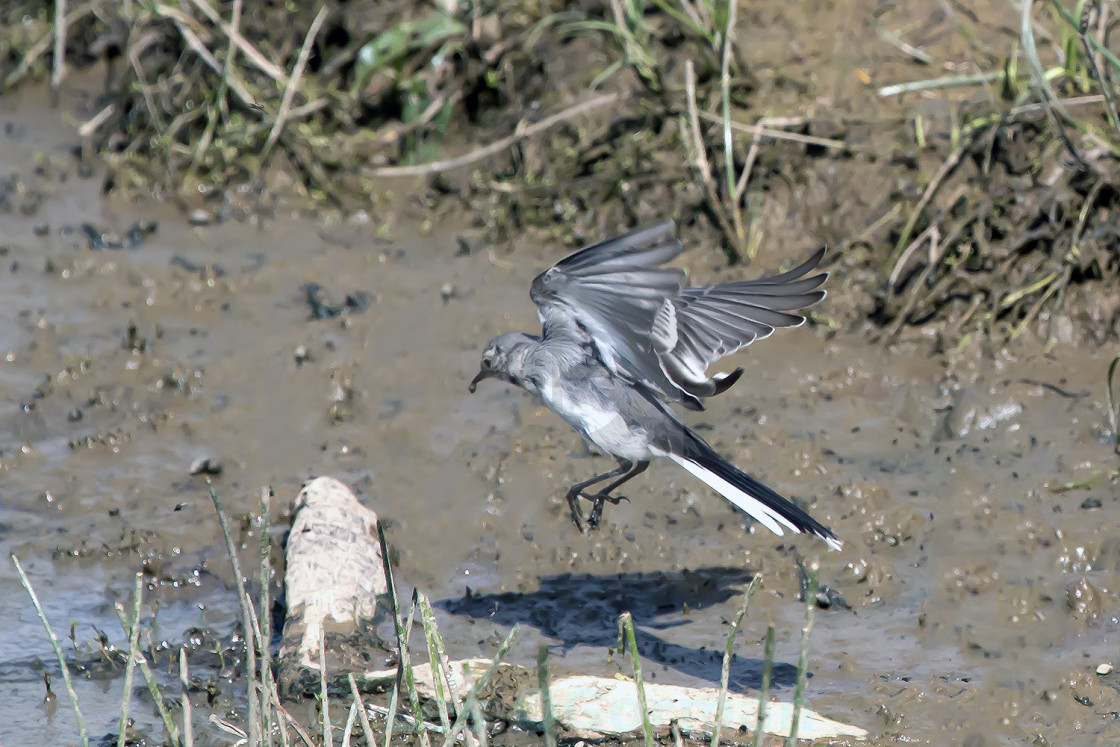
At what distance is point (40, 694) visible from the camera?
4789 mm

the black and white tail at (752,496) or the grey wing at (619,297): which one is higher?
the grey wing at (619,297)

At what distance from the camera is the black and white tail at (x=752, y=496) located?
4383mm

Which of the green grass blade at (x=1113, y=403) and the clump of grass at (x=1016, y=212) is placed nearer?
the green grass blade at (x=1113, y=403)

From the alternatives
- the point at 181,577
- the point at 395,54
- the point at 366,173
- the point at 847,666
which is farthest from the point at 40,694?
the point at 395,54

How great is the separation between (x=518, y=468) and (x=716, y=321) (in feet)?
4.20

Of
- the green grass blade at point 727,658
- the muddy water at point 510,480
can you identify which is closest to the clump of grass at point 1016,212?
the muddy water at point 510,480

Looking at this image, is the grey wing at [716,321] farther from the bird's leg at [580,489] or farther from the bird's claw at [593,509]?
the bird's claw at [593,509]

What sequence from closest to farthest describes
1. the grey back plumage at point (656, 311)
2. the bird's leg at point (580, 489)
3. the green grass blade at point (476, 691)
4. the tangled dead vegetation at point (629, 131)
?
the green grass blade at point (476, 691), the grey back plumage at point (656, 311), the bird's leg at point (580, 489), the tangled dead vegetation at point (629, 131)

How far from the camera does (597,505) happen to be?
5094mm

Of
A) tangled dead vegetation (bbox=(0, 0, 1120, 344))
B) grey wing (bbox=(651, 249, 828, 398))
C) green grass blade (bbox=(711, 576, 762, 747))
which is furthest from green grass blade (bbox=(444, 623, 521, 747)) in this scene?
tangled dead vegetation (bbox=(0, 0, 1120, 344))

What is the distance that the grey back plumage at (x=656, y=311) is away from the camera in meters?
4.19

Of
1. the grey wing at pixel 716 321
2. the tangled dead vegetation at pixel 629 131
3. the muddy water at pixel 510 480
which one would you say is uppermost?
the tangled dead vegetation at pixel 629 131

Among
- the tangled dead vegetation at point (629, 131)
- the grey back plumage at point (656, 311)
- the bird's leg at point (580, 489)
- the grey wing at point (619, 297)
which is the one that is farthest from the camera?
the tangled dead vegetation at point (629, 131)

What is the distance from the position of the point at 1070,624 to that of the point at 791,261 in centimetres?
254
